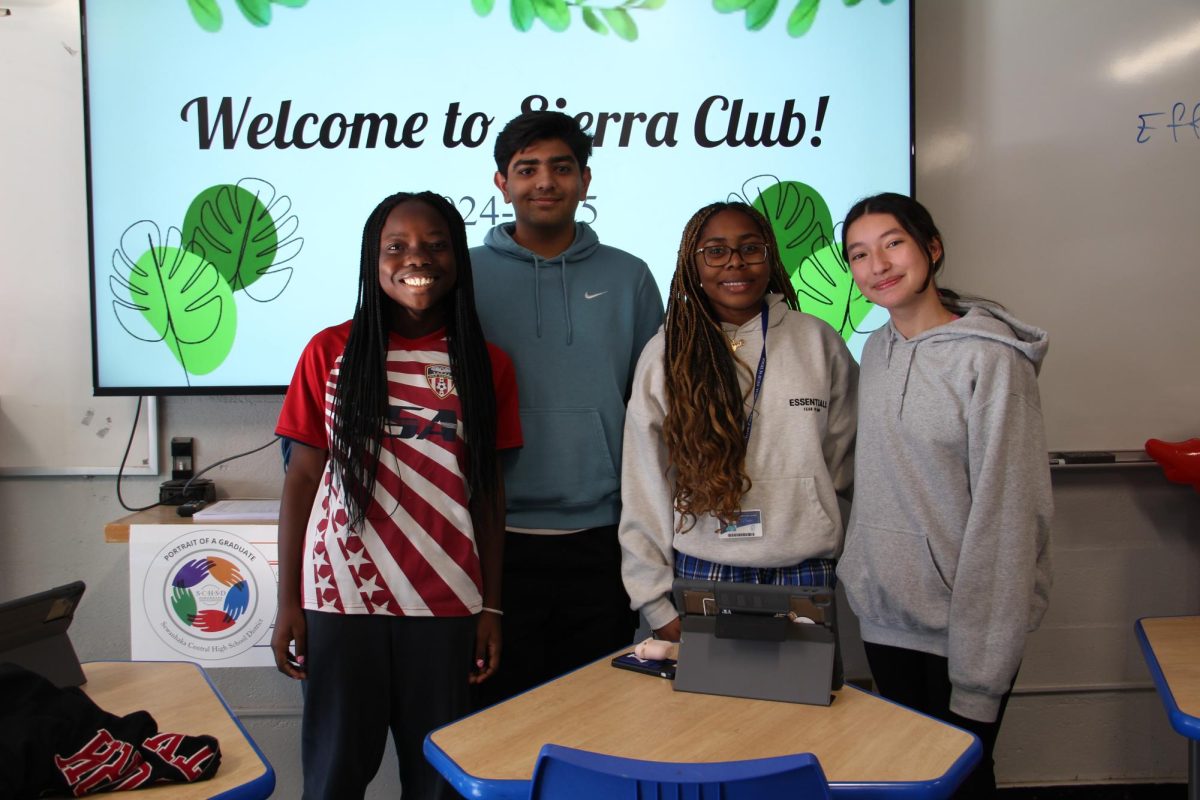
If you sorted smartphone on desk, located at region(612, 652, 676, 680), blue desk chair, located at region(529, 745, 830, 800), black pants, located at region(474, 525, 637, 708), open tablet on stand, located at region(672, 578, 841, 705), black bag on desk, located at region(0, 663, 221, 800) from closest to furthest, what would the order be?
1. blue desk chair, located at region(529, 745, 830, 800)
2. black bag on desk, located at region(0, 663, 221, 800)
3. open tablet on stand, located at region(672, 578, 841, 705)
4. smartphone on desk, located at region(612, 652, 676, 680)
5. black pants, located at region(474, 525, 637, 708)

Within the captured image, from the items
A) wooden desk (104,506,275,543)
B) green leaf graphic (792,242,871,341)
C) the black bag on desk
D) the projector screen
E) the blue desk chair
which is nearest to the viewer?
the blue desk chair

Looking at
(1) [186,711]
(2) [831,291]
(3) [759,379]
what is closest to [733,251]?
(3) [759,379]

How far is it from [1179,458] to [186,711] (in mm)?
2567

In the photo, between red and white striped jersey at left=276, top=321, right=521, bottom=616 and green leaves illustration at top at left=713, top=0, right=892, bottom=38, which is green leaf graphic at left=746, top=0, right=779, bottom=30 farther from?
red and white striped jersey at left=276, top=321, right=521, bottom=616

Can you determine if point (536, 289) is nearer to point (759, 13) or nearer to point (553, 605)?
point (553, 605)

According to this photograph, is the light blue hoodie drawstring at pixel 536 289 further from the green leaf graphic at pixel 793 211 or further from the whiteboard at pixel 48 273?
the whiteboard at pixel 48 273

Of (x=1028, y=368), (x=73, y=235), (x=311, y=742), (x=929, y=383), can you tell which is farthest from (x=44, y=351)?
(x=1028, y=368)

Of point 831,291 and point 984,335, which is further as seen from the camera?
point 831,291

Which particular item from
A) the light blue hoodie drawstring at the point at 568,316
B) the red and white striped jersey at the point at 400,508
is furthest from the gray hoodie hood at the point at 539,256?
the red and white striped jersey at the point at 400,508

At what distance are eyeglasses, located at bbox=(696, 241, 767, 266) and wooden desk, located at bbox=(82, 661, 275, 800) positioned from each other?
1.22 m

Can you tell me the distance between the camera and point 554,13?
2.47m

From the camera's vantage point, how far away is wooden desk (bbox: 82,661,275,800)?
1.18 metres

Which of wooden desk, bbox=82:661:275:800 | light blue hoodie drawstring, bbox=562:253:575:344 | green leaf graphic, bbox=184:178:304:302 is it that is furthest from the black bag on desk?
green leaf graphic, bbox=184:178:304:302

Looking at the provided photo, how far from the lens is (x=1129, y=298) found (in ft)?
8.57
